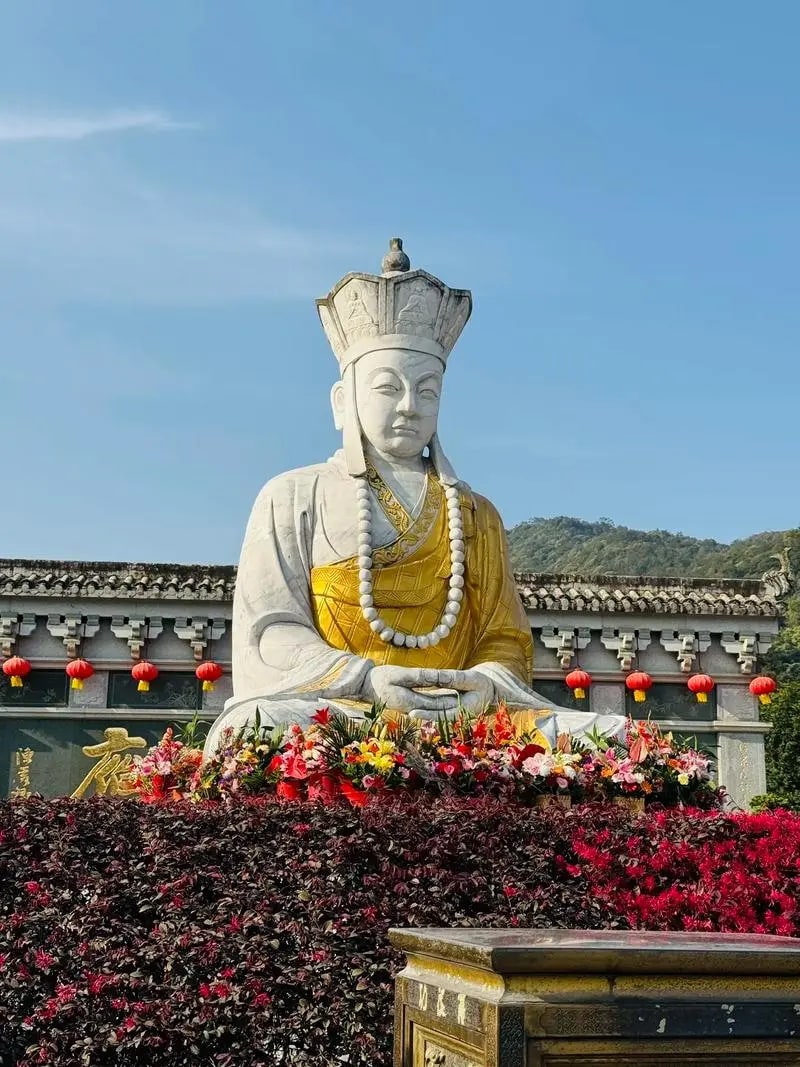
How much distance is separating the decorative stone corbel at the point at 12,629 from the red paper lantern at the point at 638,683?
280 inches

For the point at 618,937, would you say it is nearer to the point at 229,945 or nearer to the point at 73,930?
the point at 229,945

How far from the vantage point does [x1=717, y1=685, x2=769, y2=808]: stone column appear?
15.8 meters

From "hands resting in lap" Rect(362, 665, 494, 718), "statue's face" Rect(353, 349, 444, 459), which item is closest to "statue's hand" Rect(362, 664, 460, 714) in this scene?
"hands resting in lap" Rect(362, 665, 494, 718)

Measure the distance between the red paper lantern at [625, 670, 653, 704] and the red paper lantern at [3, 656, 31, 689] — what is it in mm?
7082

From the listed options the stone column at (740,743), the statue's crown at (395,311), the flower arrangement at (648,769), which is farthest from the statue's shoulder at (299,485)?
the stone column at (740,743)

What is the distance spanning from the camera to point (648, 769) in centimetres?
660

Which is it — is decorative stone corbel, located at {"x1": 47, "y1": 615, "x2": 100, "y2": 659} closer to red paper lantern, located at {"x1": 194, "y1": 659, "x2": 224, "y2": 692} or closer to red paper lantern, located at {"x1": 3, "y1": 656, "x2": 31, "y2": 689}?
red paper lantern, located at {"x1": 3, "y1": 656, "x2": 31, "y2": 689}

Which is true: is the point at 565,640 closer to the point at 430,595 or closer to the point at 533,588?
the point at 533,588

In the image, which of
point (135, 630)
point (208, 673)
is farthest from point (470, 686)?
point (135, 630)

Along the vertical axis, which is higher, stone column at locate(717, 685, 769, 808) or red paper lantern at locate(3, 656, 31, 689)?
red paper lantern at locate(3, 656, 31, 689)

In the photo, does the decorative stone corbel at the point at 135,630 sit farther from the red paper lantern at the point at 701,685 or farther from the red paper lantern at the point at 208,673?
the red paper lantern at the point at 701,685

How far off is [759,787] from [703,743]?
3.03ft

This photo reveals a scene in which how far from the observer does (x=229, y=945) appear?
188 inches

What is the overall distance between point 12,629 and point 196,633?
2140 millimetres
